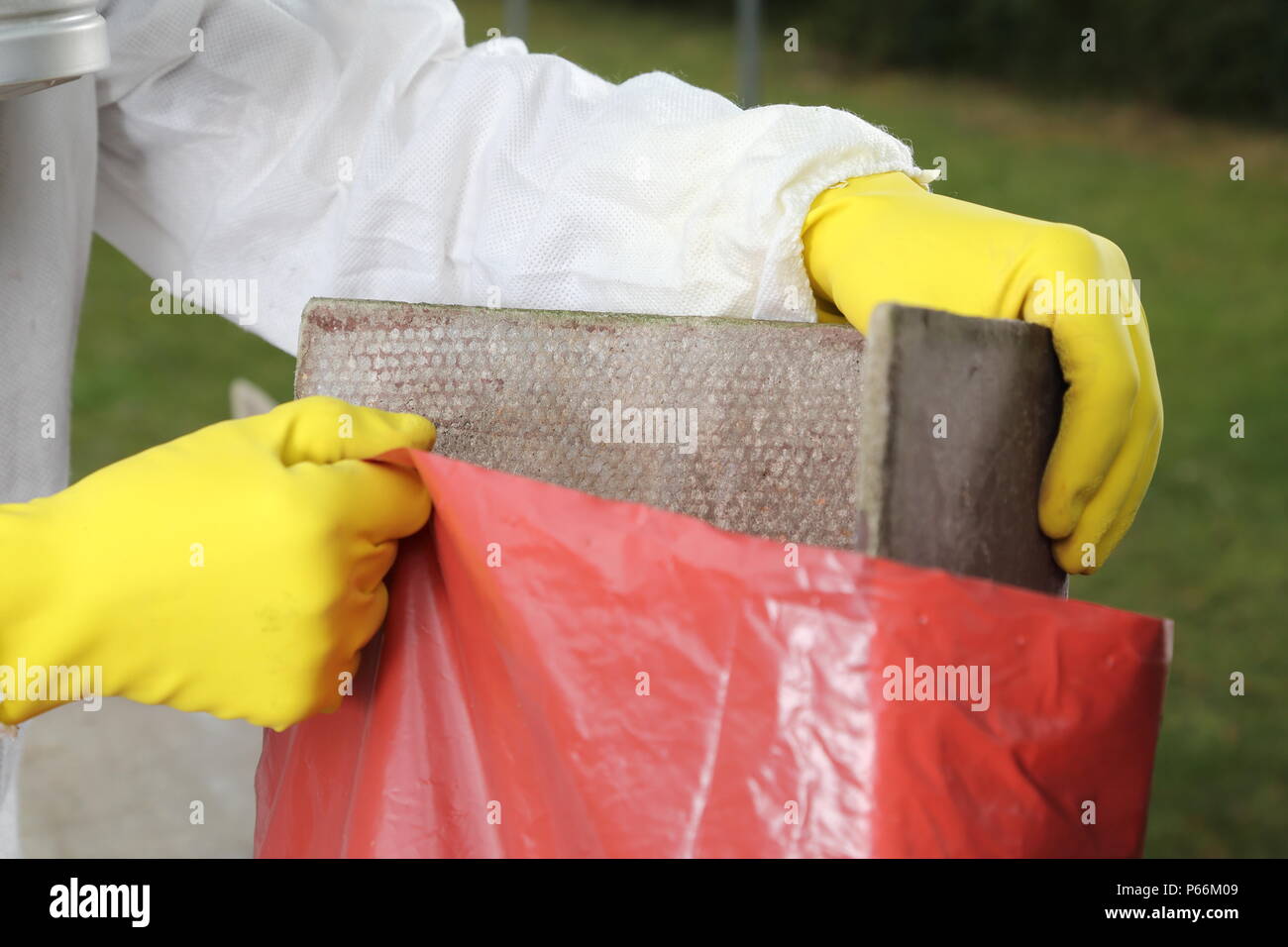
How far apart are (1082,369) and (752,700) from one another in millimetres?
268

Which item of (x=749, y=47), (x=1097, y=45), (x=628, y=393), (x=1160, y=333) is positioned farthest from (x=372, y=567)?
(x=1097, y=45)

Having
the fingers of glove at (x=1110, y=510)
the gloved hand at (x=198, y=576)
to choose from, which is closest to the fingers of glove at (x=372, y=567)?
the gloved hand at (x=198, y=576)

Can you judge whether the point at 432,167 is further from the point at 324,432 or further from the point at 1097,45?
the point at 1097,45

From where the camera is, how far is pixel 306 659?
0.61 metres

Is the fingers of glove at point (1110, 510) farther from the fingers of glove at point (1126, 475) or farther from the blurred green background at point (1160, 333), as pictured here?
the blurred green background at point (1160, 333)

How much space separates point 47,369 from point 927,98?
18.9 ft

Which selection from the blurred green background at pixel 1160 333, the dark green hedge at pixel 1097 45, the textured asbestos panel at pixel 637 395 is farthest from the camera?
the dark green hedge at pixel 1097 45

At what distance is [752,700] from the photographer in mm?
543

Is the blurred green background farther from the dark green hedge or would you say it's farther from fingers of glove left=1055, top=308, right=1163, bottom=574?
fingers of glove left=1055, top=308, right=1163, bottom=574

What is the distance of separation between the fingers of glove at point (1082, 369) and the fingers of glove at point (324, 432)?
344 mm

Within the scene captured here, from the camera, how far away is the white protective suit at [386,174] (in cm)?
80

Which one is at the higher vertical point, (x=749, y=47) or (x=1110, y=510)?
(x=749, y=47)
